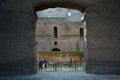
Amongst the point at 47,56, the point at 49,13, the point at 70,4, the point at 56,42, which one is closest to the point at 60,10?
the point at 49,13

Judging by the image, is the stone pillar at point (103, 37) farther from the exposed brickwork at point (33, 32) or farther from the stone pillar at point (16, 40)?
the stone pillar at point (16, 40)

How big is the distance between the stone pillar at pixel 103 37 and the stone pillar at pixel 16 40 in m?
2.44

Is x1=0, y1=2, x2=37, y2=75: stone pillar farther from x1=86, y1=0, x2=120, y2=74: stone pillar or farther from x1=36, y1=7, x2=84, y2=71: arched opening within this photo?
x1=36, y1=7, x2=84, y2=71: arched opening

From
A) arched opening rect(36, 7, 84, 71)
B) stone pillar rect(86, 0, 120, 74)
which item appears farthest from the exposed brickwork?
arched opening rect(36, 7, 84, 71)

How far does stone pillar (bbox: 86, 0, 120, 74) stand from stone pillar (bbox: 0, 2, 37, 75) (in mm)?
2441

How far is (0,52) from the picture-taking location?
11203 mm

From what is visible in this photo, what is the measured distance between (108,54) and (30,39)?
10.9 feet

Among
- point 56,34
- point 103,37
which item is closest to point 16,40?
point 103,37

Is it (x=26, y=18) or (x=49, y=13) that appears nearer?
(x=26, y=18)

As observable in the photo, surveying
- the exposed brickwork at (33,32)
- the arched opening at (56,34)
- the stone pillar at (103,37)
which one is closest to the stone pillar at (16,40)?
the exposed brickwork at (33,32)

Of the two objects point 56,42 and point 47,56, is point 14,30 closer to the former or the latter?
point 47,56

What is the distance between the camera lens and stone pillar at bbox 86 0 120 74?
37.0 ft

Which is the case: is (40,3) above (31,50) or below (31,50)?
above

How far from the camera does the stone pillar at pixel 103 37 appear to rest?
11.3m
